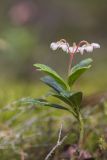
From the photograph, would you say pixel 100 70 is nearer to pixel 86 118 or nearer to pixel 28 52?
pixel 28 52

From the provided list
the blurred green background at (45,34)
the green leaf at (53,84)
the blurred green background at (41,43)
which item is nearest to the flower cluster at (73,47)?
the green leaf at (53,84)

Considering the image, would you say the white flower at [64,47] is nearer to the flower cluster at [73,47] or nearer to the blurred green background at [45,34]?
the flower cluster at [73,47]

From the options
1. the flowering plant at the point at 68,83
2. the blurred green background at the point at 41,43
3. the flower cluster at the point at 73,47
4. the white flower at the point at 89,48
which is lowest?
the flowering plant at the point at 68,83

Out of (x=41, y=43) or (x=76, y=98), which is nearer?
(x=76, y=98)

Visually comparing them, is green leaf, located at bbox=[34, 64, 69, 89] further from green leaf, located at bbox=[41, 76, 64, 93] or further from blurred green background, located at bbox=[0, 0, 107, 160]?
blurred green background, located at bbox=[0, 0, 107, 160]

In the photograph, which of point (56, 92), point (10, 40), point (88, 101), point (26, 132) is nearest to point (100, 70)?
point (10, 40)

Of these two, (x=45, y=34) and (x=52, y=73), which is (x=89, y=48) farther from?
(x=45, y=34)

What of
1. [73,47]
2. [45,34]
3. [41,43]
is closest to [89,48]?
[73,47]

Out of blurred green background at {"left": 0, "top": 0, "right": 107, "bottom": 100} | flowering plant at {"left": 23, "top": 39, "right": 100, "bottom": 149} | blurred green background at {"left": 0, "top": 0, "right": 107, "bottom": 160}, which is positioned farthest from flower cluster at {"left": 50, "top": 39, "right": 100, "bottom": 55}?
blurred green background at {"left": 0, "top": 0, "right": 107, "bottom": 100}
